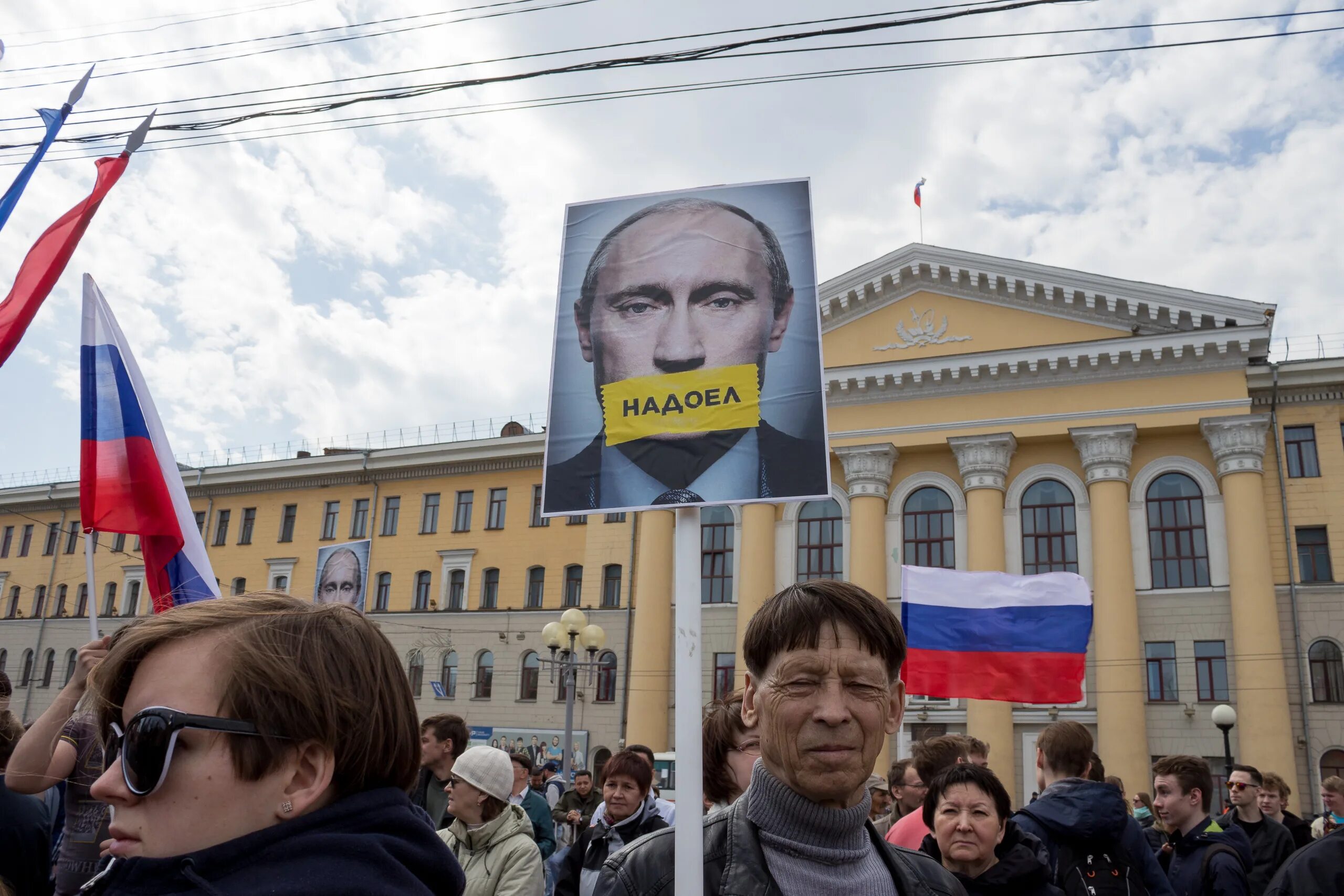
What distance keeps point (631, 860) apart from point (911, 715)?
28053 mm

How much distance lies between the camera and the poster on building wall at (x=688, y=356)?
3.43 meters

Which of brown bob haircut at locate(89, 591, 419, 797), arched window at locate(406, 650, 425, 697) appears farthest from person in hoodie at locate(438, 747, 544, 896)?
arched window at locate(406, 650, 425, 697)

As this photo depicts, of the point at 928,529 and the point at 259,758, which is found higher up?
the point at 928,529

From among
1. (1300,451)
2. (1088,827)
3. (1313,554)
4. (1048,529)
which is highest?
(1300,451)

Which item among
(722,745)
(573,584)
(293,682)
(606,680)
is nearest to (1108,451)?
(606,680)

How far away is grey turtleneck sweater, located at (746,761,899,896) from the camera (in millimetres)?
2238

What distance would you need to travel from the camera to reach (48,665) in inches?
1839

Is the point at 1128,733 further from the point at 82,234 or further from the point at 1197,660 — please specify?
the point at 82,234

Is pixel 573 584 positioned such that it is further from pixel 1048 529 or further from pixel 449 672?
pixel 1048 529

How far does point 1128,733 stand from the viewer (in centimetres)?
2686

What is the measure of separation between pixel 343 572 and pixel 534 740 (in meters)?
16.3

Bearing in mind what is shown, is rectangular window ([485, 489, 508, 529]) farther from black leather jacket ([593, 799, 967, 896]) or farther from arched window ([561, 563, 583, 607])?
black leather jacket ([593, 799, 967, 896])

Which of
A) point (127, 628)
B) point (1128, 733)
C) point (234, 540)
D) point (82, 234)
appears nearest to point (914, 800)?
point (127, 628)

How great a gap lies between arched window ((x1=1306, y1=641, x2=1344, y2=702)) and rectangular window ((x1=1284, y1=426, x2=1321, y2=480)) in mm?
4515
